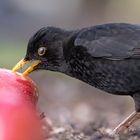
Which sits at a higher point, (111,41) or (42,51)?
(111,41)

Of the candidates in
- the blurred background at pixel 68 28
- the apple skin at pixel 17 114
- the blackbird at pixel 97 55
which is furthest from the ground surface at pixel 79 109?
the apple skin at pixel 17 114

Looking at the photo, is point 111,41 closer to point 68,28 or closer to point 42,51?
point 42,51

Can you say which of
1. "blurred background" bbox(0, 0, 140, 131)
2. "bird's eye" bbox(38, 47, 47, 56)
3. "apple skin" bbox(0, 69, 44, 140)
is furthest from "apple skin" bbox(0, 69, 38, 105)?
"blurred background" bbox(0, 0, 140, 131)

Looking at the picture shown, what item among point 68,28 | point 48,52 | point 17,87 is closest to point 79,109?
point 48,52

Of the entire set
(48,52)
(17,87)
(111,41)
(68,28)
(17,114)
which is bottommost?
(68,28)

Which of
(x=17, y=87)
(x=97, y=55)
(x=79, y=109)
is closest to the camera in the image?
(x=17, y=87)

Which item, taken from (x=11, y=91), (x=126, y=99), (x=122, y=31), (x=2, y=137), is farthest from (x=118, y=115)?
(x=2, y=137)

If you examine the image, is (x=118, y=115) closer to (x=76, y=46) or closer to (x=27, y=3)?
(x=76, y=46)

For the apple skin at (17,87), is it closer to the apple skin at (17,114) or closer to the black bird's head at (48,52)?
the apple skin at (17,114)
